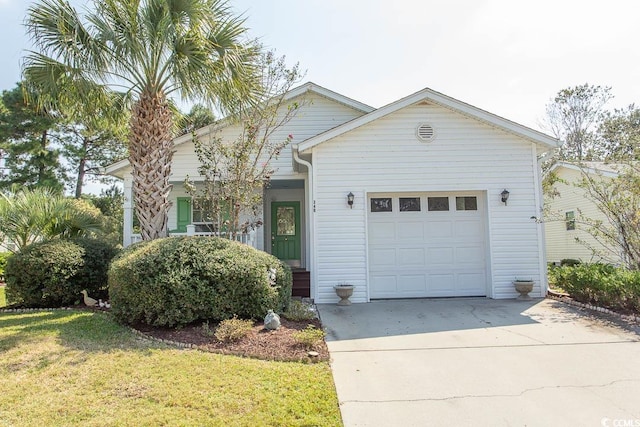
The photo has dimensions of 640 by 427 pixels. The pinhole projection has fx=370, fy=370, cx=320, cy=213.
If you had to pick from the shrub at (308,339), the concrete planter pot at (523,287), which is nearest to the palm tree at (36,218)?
the shrub at (308,339)

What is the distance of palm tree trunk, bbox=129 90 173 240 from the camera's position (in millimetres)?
7508

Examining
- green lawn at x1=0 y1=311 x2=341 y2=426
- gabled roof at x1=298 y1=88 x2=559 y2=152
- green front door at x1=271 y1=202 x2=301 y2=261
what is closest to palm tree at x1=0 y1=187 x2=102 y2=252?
A: green lawn at x1=0 y1=311 x2=341 y2=426

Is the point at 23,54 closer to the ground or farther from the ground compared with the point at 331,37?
closer to the ground

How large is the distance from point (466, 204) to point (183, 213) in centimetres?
837

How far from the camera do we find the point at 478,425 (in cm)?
316

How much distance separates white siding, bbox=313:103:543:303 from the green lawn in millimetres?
4380

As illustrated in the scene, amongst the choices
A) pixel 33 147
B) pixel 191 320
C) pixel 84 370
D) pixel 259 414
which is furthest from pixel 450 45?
pixel 33 147

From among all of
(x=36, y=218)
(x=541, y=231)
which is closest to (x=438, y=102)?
(x=541, y=231)

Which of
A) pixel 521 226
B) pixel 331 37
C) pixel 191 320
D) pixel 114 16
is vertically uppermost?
pixel 331 37

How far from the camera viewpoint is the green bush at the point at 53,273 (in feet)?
24.6

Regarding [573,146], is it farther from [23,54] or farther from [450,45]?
[23,54]

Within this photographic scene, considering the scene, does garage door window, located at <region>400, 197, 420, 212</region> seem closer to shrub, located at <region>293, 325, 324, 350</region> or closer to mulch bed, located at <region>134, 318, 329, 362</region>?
mulch bed, located at <region>134, 318, 329, 362</region>

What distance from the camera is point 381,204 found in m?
9.17

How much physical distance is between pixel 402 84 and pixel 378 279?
6581mm
